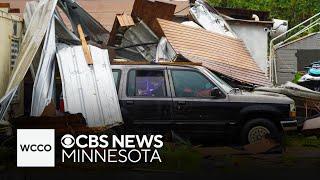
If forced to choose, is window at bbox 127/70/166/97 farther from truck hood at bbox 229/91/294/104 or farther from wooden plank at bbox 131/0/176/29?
wooden plank at bbox 131/0/176/29

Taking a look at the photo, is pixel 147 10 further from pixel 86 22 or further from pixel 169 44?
pixel 86 22

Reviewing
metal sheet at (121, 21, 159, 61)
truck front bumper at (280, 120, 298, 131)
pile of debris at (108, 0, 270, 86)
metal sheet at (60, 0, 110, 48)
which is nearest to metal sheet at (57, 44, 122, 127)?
pile of debris at (108, 0, 270, 86)

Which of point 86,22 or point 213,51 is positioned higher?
point 86,22

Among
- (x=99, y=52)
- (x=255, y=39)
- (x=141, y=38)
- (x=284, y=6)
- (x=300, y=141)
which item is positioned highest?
(x=284, y=6)

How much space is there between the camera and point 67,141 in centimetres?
795

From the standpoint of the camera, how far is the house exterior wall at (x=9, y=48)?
9039 mm

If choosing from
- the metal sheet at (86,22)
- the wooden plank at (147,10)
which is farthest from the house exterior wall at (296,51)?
the metal sheet at (86,22)

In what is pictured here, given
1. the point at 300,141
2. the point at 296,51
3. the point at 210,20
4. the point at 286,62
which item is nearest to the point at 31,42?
the point at 300,141

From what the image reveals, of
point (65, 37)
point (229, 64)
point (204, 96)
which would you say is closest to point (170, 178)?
point (204, 96)

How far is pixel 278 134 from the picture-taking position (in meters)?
9.07

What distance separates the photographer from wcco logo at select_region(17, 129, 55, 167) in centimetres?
716

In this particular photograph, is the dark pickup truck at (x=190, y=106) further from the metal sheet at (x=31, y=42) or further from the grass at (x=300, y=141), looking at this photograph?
the metal sheet at (x=31, y=42)

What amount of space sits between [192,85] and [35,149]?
120 inches

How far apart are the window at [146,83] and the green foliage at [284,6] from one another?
1637 cm
